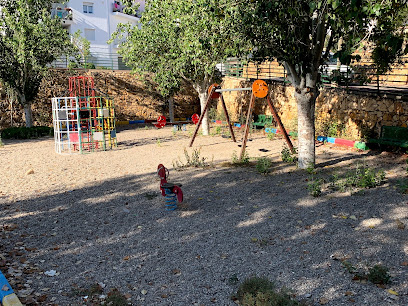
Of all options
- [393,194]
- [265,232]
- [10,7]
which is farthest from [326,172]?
[10,7]

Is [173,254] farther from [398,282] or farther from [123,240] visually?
[398,282]

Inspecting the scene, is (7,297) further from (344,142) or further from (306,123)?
(344,142)

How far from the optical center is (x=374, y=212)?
5863 millimetres

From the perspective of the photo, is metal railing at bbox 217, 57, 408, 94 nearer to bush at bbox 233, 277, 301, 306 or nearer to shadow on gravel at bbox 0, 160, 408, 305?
shadow on gravel at bbox 0, 160, 408, 305

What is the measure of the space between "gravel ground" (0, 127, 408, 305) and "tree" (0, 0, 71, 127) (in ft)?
30.4

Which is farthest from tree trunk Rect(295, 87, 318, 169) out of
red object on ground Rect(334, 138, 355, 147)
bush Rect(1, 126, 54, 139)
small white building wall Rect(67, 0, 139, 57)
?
small white building wall Rect(67, 0, 139, 57)

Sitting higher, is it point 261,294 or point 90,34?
point 90,34

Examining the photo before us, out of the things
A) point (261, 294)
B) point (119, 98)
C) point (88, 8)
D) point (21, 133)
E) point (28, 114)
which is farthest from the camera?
point (88, 8)

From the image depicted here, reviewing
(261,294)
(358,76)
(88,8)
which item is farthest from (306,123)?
(88,8)

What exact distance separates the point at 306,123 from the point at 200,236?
191 inches

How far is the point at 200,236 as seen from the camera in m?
5.29

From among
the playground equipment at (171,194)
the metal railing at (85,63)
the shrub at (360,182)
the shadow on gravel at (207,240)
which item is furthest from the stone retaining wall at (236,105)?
the playground equipment at (171,194)

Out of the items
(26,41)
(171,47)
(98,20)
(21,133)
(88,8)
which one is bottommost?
(21,133)

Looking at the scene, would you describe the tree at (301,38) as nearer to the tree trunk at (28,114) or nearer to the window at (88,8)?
the tree trunk at (28,114)
